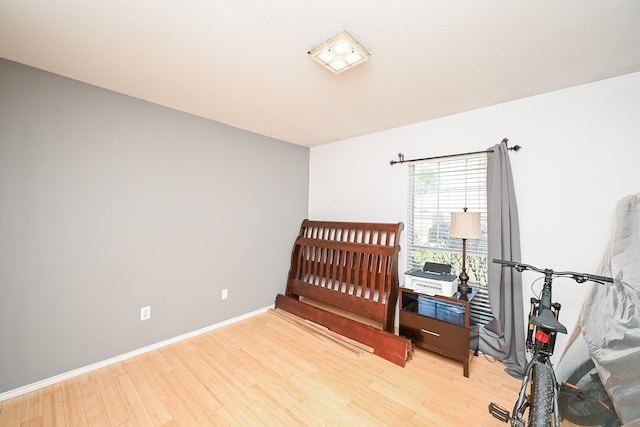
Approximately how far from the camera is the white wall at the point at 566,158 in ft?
6.09

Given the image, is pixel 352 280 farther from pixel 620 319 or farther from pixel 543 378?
pixel 620 319

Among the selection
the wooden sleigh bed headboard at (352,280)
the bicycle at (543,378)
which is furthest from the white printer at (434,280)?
the bicycle at (543,378)

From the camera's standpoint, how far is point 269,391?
6.26 feet

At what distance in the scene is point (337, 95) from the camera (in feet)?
7.30

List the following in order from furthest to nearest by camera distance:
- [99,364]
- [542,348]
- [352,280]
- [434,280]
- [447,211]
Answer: [352,280] < [447,211] < [434,280] < [99,364] < [542,348]

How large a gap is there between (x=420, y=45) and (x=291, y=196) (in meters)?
2.56

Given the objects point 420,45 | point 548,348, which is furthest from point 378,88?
point 548,348

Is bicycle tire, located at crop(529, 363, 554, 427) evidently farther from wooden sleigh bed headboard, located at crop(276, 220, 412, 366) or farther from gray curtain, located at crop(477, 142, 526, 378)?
wooden sleigh bed headboard, located at crop(276, 220, 412, 366)

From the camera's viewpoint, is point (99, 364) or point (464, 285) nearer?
point (99, 364)

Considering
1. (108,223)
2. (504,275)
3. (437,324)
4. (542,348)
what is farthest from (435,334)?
(108,223)

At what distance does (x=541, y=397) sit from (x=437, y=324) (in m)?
1.02

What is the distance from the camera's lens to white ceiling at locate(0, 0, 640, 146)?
1.31m

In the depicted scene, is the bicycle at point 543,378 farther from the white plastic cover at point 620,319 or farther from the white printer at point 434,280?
the white printer at point 434,280

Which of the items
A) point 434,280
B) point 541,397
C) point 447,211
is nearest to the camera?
point 541,397
